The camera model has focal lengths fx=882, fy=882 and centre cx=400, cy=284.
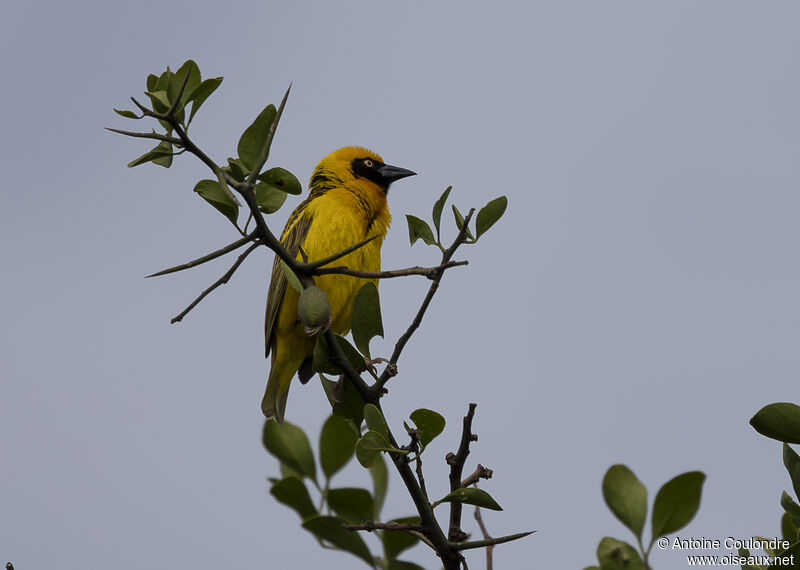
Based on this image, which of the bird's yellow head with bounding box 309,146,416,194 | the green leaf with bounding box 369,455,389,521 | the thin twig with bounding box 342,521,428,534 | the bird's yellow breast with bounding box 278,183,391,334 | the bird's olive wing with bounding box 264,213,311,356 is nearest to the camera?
the thin twig with bounding box 342,521,428,534

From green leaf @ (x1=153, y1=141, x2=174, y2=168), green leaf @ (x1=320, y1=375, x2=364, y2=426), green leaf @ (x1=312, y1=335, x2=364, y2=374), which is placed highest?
green leaf @ (x1=153, y1=141, x2=174, y2=168)

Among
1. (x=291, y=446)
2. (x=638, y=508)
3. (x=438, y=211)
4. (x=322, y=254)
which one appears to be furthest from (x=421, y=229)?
(x=322, y=254)

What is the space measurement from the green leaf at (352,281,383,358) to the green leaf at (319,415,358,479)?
0.65 metres

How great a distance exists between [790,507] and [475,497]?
2.41ft

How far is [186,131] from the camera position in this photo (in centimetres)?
199

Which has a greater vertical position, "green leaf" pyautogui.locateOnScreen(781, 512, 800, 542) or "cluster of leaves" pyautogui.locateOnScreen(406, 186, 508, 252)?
"cluster of leaves" pyautogui.locateOnScreen(406, 186, 508, 252)

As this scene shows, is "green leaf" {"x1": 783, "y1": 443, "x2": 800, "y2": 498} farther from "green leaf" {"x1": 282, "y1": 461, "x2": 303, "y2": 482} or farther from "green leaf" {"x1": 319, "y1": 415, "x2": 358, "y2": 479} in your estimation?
"green leaf" {"x1": 282, "y1": 461, "x2": 303, "y2": 482}

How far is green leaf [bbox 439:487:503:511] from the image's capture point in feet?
6.30

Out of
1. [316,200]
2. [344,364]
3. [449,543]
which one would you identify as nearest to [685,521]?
A: [449,543]

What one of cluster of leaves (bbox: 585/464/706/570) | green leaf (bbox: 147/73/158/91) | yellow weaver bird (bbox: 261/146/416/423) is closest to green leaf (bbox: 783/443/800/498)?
cluster of leaves (bbox: 585/464/706/570)

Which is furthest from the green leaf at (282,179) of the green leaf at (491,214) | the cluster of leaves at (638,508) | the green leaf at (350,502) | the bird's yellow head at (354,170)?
the bird's yellow head at (354,170)

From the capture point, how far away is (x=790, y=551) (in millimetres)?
1544

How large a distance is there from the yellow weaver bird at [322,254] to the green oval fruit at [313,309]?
2.58 m

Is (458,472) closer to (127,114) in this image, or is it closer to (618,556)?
(618,556)
